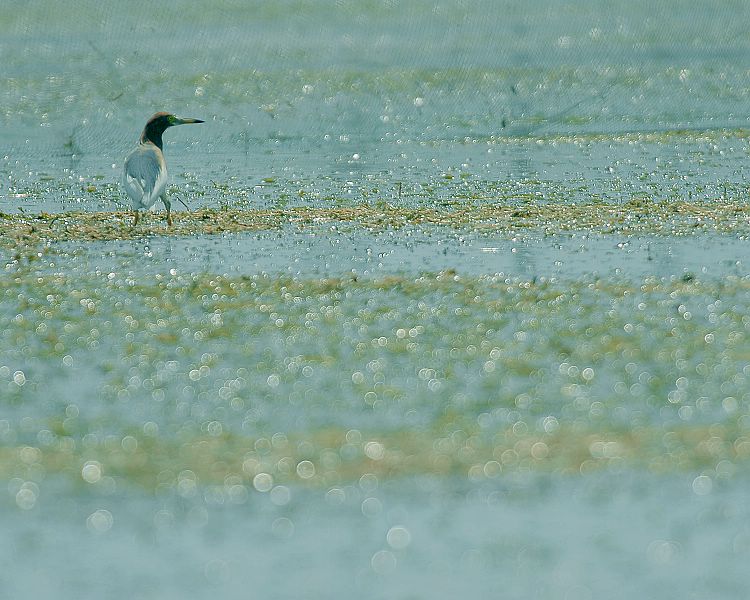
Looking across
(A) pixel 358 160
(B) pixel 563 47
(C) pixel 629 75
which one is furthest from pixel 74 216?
(B) pixel 563 47

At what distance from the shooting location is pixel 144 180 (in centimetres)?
1075

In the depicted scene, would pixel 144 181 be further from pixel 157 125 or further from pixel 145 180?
pixel 157 125

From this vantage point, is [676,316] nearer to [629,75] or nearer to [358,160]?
[358,160]

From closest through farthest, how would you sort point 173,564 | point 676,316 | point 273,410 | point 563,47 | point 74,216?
point 173,564 < point 273,410 < point 676,316 < point 74,216 < point 563,47

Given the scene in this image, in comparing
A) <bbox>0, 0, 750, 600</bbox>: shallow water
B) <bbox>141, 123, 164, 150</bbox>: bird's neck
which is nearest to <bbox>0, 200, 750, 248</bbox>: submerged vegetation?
<bbox>0, 0, 750, 600</bbox>: shallow water

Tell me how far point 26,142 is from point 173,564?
11931 millimetres

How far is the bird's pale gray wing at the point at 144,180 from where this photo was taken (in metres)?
10.6

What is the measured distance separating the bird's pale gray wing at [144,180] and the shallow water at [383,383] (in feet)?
1.99

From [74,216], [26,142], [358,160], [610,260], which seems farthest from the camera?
[26,142]

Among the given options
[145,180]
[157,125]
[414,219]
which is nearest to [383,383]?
[414,219]

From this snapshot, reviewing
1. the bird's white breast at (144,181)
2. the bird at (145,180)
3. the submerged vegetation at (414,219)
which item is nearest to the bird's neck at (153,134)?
the bird at (145,180)

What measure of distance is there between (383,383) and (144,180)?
5.03m

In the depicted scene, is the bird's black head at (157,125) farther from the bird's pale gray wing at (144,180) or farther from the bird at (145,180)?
the bird's pale gray wing at (144,180)

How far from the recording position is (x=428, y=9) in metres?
23.6
